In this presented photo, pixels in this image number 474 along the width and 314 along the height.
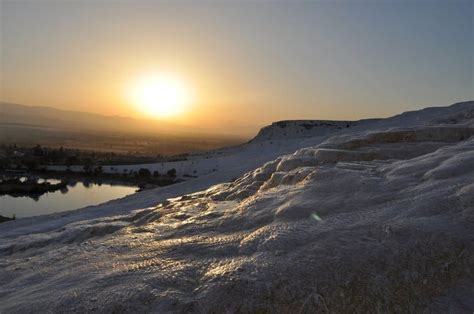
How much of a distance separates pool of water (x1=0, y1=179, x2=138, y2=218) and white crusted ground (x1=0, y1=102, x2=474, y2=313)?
70.6 feet

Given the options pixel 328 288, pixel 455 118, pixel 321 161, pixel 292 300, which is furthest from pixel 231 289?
pixel 455 118

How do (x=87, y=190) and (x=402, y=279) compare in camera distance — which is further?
(x=87, y=190)

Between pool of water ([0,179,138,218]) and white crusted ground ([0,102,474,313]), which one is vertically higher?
white crusted ground ([0,102,474,313])

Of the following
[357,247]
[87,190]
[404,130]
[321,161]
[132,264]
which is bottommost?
[87,190]

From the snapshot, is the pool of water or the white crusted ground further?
the pool of water

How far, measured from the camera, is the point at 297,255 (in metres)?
6.03

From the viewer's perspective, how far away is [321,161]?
1282 cm

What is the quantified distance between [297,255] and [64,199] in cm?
3287

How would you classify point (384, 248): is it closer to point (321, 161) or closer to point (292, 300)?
point (292, 300)

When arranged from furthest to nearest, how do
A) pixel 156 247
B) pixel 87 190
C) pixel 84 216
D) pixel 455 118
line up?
pixel 87 190 < pixel 455 118 < pixel 84 216 < pixel 156 247

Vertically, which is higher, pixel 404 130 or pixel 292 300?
pixel 404 130

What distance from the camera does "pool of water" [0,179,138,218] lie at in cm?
3070

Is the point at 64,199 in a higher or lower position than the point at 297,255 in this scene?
lower

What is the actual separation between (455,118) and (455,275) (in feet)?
50.4
